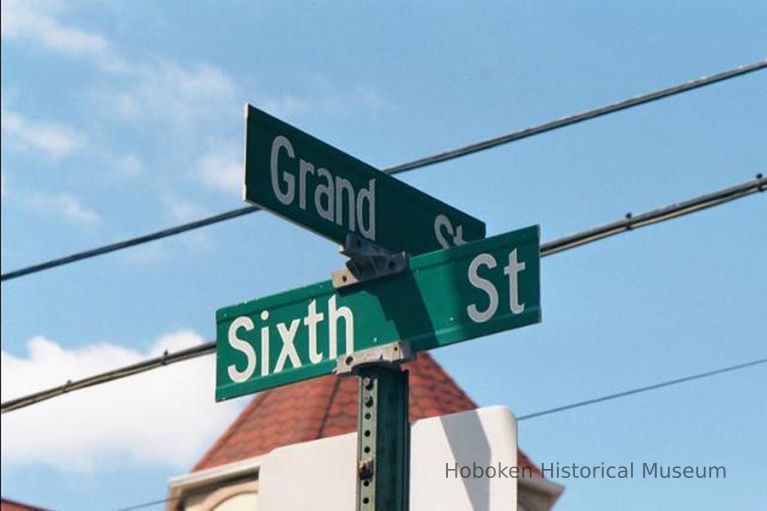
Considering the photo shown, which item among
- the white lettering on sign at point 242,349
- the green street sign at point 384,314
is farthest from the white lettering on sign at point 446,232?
the white lettering on sign at point 242,349

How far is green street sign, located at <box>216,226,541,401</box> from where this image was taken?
22.2ft

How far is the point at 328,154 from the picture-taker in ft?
23.9

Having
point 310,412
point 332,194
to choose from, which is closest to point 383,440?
point 332,194

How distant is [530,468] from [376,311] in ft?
43.5

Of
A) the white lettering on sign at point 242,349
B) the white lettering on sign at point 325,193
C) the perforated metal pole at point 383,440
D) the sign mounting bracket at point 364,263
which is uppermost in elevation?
the white lettering on sign at point 325,193

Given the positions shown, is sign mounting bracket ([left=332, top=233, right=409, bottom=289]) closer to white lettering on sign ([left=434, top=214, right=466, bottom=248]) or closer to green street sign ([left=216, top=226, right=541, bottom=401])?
green street sign ([left=216, top=226, right=541, bottom=401])

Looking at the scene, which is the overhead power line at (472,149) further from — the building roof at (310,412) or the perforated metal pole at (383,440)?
the building roof at (310,412)

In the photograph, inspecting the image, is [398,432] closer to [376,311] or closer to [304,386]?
[376,311]

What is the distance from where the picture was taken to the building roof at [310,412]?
66.1 ft

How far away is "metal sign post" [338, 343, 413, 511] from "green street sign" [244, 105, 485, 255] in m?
0.54

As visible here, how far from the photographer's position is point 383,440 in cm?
675

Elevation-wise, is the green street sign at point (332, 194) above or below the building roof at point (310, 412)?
below

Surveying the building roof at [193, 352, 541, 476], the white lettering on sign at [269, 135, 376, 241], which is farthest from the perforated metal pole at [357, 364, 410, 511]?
the building roof at [193, 352, 541, 476]

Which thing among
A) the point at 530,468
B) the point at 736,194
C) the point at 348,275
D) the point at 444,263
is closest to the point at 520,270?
the point at 444,263
